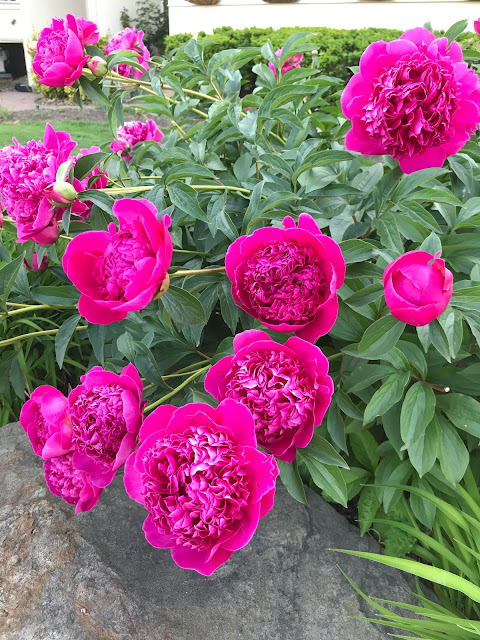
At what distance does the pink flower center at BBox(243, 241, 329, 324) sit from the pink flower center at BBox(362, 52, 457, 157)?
0.29 meters

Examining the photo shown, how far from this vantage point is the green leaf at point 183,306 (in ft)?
2.91

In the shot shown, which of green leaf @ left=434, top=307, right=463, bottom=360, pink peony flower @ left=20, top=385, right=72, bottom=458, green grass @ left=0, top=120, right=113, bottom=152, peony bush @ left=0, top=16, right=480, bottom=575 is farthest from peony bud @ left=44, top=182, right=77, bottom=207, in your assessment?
green grass @ left=0, top=120, right=113, bottom=152

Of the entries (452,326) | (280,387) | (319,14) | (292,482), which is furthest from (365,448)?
(319,14)

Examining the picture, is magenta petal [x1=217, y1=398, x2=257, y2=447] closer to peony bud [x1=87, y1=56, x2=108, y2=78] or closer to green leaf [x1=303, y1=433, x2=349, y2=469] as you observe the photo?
green leaf [x1=303, y1=433, x2=349, y2=469]

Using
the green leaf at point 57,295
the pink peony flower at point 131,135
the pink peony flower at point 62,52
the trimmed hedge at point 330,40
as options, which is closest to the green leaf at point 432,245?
the green leaf at point 57,295

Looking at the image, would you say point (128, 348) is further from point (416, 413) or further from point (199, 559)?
point (416, 413)

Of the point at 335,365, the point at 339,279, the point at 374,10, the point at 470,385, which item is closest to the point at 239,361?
the point at 339,279

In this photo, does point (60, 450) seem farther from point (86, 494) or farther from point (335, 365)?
point (335, 365)

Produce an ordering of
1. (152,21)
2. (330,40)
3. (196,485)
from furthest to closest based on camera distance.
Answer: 1. (152,21)
2. (330,40)
3. (196,485)

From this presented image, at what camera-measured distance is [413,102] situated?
912 millimetres

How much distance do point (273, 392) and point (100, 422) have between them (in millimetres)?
292

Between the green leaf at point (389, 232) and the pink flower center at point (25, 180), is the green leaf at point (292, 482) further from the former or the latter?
the pink flower center at point (25, 180)

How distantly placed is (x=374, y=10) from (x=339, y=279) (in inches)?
350

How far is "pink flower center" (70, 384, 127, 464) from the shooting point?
2.86 feet
